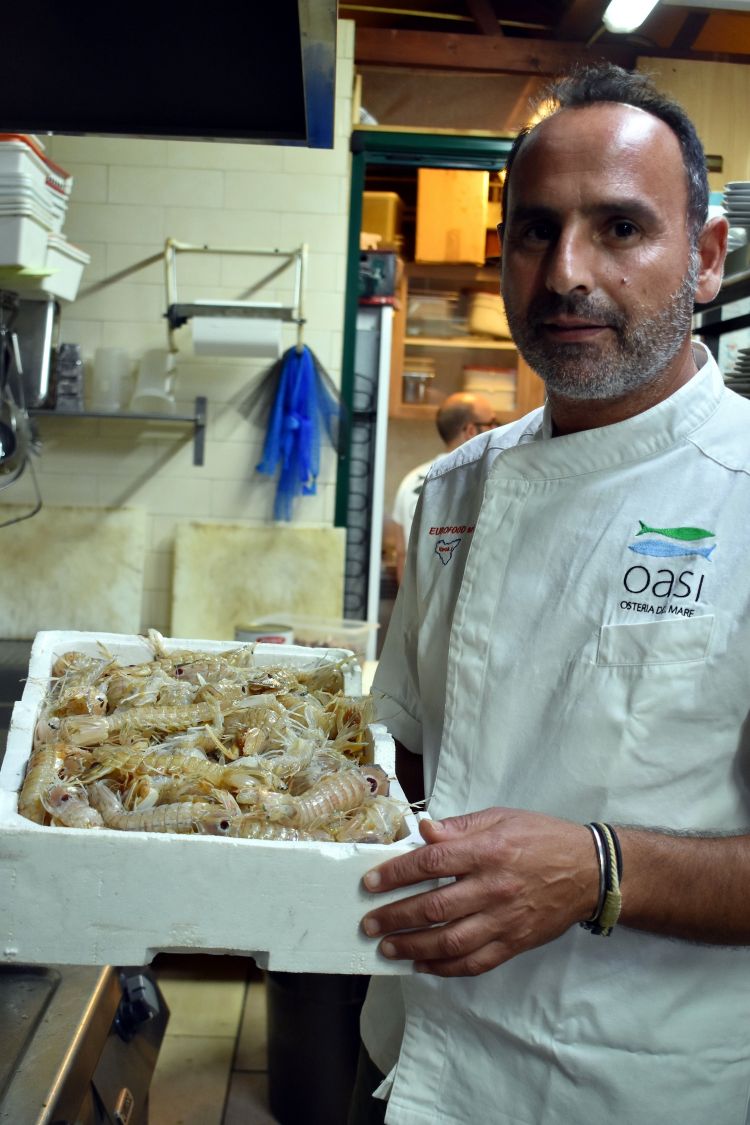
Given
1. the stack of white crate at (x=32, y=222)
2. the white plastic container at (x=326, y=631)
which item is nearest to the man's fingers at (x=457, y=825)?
the white plastic container at (x=326, y=631)

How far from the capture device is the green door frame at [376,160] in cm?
396

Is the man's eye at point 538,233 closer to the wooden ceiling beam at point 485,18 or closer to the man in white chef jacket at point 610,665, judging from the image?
the man in white chef jacket at point 610,665

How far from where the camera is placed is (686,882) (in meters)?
1.03

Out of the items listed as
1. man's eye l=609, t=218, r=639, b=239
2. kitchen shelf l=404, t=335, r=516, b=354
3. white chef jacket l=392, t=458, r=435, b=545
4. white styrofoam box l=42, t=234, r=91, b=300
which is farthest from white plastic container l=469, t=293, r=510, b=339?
man's eye l=609, t=218, r=639, b=239

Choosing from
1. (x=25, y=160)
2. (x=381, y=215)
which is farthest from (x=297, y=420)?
(x=381, y=215)

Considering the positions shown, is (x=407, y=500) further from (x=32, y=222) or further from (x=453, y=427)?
(x=32, y=222)

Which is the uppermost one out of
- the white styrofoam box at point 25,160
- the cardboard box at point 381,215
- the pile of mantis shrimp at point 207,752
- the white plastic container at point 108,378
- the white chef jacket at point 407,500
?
the cardboard box at point 381,215

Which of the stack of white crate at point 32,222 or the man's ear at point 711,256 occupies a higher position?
the stack of white crate at point 32,222

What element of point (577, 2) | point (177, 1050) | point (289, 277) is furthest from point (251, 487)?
point (577, 2)

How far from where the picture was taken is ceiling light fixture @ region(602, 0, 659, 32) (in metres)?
2.69

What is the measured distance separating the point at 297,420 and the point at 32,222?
1.18 meters

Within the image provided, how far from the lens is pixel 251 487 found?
4.00 meters

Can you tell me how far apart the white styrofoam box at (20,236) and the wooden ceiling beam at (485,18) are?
7.82ft

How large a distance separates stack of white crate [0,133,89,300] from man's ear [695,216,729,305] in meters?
2.27
